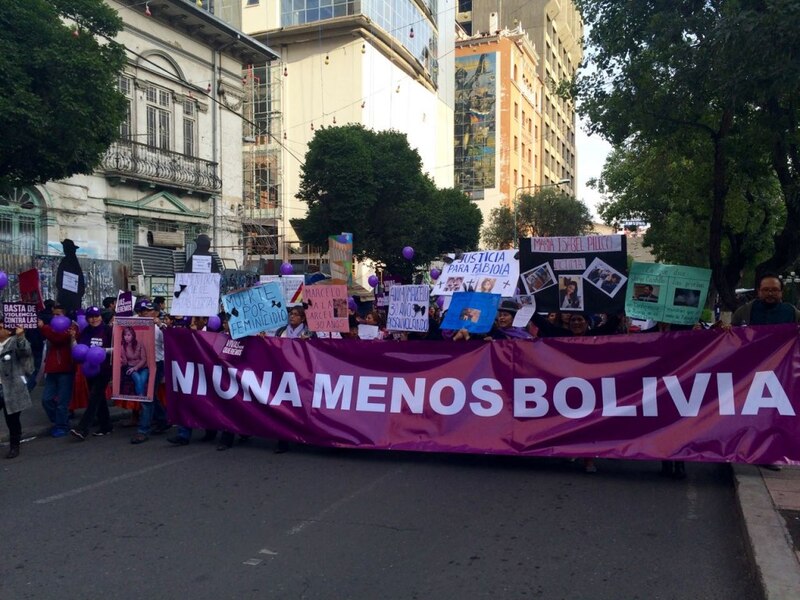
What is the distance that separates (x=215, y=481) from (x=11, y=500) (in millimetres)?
1721

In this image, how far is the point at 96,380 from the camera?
9078mm

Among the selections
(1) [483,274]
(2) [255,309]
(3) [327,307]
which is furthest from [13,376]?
(1) [483,274]

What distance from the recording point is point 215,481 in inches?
271

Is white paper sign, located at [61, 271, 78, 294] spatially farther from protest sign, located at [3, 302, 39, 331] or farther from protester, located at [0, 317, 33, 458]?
protester, located at [0, 317, 33, 458]

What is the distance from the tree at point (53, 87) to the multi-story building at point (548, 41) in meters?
63.6

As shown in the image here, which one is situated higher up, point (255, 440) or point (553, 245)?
→ point (553, 245)

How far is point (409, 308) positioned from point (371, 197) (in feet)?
74.8

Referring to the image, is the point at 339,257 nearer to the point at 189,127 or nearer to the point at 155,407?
the point at 155,407

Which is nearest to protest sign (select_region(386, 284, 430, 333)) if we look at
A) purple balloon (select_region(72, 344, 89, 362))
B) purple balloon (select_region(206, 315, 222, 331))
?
purple balloon (select_region(206, 315, 222, 331))

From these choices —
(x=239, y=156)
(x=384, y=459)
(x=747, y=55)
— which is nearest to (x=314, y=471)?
(x=384, y=459)

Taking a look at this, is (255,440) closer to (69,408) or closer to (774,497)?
(69,408)

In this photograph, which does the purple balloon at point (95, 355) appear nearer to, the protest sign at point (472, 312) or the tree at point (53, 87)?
the protest sign at point (472, 312)

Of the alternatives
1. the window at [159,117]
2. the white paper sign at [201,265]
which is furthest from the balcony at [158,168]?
the white paper sign at [201,265]

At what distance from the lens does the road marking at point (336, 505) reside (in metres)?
5.45
